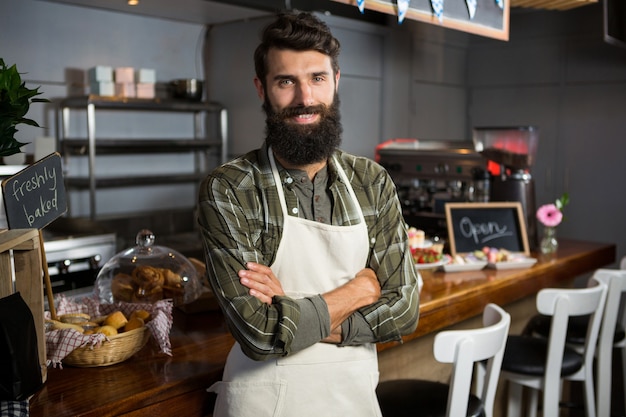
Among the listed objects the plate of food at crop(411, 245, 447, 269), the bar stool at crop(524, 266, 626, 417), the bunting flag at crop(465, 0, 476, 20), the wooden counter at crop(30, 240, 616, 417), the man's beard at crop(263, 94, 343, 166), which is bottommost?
the bar stool at crop(524, 266, 626, 417)

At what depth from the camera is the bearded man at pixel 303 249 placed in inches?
70.7

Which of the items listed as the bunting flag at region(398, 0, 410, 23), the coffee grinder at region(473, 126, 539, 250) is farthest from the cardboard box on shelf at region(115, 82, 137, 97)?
the bunting flag at region(398, 0, 410, 23)

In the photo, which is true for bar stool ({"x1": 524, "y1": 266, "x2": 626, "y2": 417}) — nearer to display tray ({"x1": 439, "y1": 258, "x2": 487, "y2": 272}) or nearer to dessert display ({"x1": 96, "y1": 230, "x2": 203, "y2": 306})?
display tray ({"x1": 439, "y1": 258, "x2": 487, "y2": 272})

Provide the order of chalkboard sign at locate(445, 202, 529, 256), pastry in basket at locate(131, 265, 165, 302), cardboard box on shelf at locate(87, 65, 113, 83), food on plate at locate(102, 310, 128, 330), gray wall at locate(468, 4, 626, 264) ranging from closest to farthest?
food on plate at locate(102, 310, 128, 330) < pastry in basket at locate(131, 265, 165, 302) < chalkboard sign at locate(445, 202, 529, 256) < cardboard box on shelf at locate(87, 65, 113, 83) < gray wall at locate(468, 4, 626, 264)

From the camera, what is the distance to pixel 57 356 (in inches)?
71.7

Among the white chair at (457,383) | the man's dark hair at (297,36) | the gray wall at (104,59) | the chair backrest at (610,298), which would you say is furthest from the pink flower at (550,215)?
the gray wall at (104,59)

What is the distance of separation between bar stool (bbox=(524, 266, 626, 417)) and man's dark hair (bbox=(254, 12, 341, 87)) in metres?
1.74

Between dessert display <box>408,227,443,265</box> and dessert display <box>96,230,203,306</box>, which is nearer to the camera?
dessert display <box>96,230,203,306</box>

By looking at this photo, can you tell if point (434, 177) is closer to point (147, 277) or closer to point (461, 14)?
point (461, 14)

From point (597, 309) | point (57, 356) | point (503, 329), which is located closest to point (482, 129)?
point (597, 309)

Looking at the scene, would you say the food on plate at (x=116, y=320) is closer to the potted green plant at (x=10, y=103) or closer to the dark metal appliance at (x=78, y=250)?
the potted green plant at (x=10, y=103)

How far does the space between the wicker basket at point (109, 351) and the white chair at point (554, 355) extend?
4.80ft

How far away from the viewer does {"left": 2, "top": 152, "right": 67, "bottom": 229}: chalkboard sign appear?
1760 mm

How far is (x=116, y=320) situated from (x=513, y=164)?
254 centimetres
